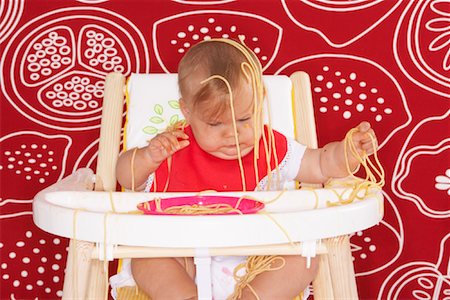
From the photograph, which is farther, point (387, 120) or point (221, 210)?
point (387, 120)

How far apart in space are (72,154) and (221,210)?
637 mm

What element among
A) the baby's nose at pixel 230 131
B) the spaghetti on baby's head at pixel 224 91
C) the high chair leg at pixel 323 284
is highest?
the spaghetti on baby's head at pixel 224 91

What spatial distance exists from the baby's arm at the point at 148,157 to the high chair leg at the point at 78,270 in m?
0.23

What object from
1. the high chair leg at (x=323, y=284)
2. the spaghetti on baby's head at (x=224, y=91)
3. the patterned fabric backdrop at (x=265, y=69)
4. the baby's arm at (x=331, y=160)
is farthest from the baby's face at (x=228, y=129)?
the patterned fabric backdrop at (x=265, y=69)

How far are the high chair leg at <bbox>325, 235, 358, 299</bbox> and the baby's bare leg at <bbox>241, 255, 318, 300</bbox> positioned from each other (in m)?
0.06

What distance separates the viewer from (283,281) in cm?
97

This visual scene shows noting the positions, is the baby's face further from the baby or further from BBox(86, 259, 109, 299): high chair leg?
BBox(86, 259, 109, 299): high chair leg

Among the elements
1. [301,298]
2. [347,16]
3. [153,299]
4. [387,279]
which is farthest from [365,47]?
[153,299]

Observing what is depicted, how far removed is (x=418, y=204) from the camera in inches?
57.5

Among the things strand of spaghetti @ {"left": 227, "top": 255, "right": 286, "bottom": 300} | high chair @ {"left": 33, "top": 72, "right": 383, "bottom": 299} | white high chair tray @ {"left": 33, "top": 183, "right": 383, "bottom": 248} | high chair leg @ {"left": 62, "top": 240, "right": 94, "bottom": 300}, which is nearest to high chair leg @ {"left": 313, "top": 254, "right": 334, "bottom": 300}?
high chair @ {"left": 33, "top": 72, "right": 383, "bottom": 299}

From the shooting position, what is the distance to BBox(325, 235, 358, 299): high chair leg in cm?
91

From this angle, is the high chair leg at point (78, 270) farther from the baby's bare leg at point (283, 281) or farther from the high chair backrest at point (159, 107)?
the high chair backrest at point (159, 107)

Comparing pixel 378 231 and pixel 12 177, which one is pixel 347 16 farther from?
pixel 12 177

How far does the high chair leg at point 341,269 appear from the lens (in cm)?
91
